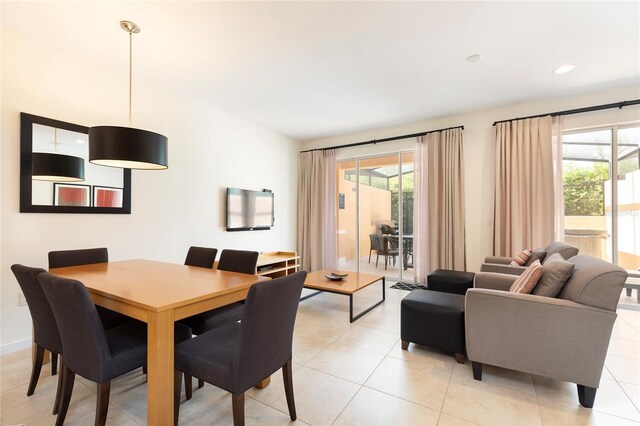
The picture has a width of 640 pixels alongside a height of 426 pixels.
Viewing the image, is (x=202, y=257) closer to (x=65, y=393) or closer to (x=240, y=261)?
(x=240, y=261)

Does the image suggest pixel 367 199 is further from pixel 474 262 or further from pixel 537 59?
pixel 537 59

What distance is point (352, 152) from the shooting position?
548 centimetres

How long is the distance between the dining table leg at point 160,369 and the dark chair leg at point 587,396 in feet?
7.80

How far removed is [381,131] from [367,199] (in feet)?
4.28

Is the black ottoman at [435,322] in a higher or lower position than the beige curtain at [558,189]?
lower

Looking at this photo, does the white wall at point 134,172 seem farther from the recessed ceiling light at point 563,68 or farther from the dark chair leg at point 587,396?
the recessed ceiling light at point 563,68

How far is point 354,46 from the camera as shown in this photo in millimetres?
2600

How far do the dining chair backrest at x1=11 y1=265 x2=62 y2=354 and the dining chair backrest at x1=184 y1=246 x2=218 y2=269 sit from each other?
1.07 meters

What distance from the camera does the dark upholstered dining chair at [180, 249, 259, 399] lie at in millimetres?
2040

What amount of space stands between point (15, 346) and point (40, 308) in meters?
1.36

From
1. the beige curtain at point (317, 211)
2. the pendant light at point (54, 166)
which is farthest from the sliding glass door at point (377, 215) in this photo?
the pendant light at point (54, 166)

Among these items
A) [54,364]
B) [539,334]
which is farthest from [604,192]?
[54,364]

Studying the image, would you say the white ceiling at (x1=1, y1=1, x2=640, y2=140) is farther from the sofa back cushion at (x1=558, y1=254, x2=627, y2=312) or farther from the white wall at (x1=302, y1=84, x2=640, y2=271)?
the sofa back cushion at (x1=558, y1=254, x2=627, y2=312)

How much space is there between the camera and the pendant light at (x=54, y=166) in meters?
2.47
